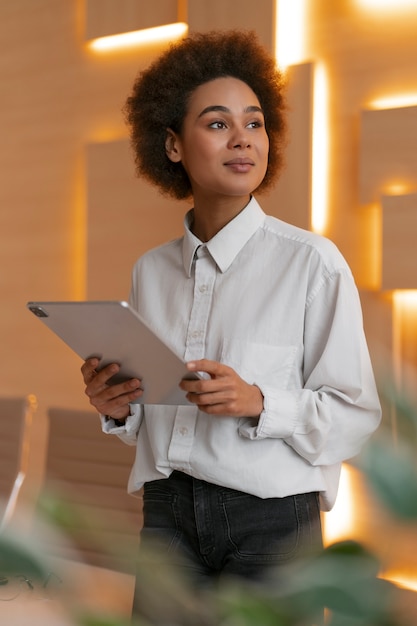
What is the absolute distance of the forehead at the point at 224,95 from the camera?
1766 mm

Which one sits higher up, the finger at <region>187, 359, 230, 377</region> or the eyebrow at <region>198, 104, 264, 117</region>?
the eyebrow at <region>198, 104, 264, 117</region>

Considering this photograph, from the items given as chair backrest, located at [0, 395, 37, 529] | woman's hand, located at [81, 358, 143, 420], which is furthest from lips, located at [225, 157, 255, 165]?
chair backrest, located at [0, 395, 37, 529]

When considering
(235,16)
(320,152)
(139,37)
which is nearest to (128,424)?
(320,152)

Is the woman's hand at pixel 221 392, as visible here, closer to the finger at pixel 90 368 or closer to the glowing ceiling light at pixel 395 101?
the finger at pixel 90 368

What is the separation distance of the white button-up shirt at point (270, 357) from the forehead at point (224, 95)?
210 millimetres

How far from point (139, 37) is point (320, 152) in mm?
1106

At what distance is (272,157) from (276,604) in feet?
6.14

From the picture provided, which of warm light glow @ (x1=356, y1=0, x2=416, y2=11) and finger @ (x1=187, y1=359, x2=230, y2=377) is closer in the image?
finger @ (x1=187, y1=359, x2=230, y2=377)

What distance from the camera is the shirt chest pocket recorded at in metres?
1.62

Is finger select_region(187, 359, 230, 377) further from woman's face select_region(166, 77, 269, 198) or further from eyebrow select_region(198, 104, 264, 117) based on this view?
eyebrow select_region(198, 104, 264, 117)

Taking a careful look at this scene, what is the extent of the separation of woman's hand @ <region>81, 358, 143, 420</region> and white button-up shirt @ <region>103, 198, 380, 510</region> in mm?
94

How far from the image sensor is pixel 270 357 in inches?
64.0

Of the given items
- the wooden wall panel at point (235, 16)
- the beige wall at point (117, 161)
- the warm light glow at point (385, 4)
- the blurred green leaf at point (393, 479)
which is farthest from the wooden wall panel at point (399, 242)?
the blurred green leaf at point (393, 479)

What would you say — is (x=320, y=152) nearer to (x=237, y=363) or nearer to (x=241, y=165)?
(x=241, y=165)
